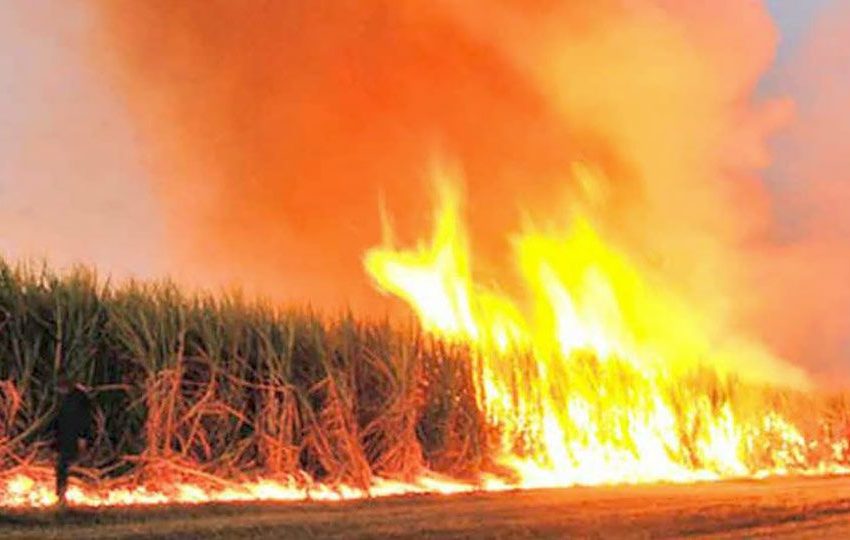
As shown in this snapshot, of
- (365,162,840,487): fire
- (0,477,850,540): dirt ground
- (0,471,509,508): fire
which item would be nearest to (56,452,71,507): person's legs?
(0,471,509,508): fire

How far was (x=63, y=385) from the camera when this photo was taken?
13.2 m

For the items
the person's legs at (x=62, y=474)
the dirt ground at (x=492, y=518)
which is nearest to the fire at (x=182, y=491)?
the person's legs at (x=62, y=474)

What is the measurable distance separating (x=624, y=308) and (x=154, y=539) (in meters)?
17.6

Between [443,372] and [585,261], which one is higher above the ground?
[585,261]

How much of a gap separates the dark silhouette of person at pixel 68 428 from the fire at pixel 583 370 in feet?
22.6

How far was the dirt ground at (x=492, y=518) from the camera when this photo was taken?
10570 millimetres

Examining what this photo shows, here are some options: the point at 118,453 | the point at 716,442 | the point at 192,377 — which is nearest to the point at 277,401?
the point at 192,377

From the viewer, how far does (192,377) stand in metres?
15.2

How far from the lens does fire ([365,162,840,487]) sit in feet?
65.8

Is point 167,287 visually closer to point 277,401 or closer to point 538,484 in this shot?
point 277,401

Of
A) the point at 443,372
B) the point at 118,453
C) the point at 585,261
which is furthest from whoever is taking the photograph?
the point at 585,261

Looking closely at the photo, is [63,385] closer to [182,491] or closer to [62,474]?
[62,474]

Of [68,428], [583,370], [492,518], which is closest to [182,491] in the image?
[68,428]

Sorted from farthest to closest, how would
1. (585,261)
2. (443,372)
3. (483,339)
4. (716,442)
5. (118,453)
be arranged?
(585,261)
(716,442)
(483,339)
(443,372)
(118,453)
